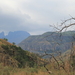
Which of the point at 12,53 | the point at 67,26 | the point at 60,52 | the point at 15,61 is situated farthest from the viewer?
the point at 12,53

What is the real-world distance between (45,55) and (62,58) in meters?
1.13

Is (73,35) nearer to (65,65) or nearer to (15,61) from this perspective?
(65,65)

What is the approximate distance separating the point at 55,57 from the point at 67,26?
2.72 metres

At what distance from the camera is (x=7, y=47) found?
85.0 feet

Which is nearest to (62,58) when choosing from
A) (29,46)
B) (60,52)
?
(60,52)

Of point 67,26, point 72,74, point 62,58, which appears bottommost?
point 72,74

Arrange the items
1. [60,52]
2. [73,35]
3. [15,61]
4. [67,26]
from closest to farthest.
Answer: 1. [67,26]
2. [73,35]
3. [60,52]
4. [15,61]

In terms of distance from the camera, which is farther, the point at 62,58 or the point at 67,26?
the point at 62,58

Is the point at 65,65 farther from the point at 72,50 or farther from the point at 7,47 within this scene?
the point at 7,47

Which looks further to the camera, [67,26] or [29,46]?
[29,46]

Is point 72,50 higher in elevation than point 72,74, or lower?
higher

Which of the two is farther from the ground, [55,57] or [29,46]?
[29,46]

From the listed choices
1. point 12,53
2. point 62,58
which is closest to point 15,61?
point 12,53

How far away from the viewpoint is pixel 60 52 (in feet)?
27.6
